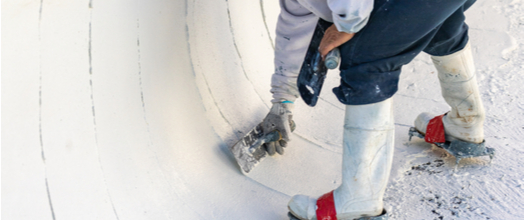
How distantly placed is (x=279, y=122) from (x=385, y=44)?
2.39ft

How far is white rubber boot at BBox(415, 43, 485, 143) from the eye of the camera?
4.01ft

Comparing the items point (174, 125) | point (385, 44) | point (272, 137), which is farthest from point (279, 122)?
point (385, 44)

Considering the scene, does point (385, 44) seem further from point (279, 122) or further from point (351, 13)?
point (279, 122)

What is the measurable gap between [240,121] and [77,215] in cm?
83

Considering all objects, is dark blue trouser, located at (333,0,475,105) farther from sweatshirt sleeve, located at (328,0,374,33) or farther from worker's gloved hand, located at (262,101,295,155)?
worker's gloved hand, located at (262,101,295,155)

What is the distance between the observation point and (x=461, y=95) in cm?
129

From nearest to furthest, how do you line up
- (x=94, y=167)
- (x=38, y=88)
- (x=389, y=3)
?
1. (x=389, y=3)
2. (x=38, y=88)
3. (x=94, y=167)

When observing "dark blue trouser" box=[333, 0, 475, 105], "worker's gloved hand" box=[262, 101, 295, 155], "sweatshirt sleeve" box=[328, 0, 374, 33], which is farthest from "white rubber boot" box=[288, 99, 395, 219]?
"worker's gloved hand" box=[262, 101, 295, 155]

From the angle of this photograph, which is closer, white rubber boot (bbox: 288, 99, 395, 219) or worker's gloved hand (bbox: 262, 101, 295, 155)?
white rubber boot (bbox: 288, 99, 395, 219)

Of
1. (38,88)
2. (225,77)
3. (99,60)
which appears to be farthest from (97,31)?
(225,77)

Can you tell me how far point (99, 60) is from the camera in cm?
116

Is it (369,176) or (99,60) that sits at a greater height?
(99,60)

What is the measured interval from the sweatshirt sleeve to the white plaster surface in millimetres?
645

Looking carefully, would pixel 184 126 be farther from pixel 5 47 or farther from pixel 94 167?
pixel 5 47
